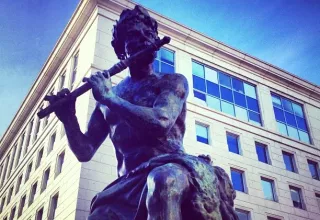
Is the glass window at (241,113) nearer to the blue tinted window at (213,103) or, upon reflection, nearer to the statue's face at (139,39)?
the blue tinted window at (213,103)

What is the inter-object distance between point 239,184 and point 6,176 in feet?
81.2

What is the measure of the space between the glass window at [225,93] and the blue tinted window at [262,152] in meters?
1.80

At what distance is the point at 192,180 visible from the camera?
103 inches

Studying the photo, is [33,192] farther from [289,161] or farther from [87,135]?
[87,135]

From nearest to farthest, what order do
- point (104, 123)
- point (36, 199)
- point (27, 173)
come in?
point (104, 123)
point (36, 199)
point (27, 173)

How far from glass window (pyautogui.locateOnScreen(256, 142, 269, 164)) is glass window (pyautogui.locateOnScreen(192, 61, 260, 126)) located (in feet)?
5.86

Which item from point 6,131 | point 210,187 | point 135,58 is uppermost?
point 6,131

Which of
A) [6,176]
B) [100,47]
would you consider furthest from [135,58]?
[6,176]

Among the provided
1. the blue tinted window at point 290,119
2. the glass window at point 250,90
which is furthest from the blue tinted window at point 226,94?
the blue tinted window at point 290,119

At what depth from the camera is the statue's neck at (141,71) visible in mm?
3455

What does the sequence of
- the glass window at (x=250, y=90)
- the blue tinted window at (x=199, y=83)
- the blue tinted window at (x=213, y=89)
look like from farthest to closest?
1. the glass window at (x=250, y=90)
2. the blue tinted window at (x=213, y=89)
3. the blue tinted window at (x=199, y=83)

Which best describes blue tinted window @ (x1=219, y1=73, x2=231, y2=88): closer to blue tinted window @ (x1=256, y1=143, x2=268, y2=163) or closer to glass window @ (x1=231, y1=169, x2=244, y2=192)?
blue tinted window @ (x1=256, y1=143, x2=268, y2=163)

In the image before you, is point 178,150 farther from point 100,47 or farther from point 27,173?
point 27,173

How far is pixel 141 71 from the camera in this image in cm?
347
